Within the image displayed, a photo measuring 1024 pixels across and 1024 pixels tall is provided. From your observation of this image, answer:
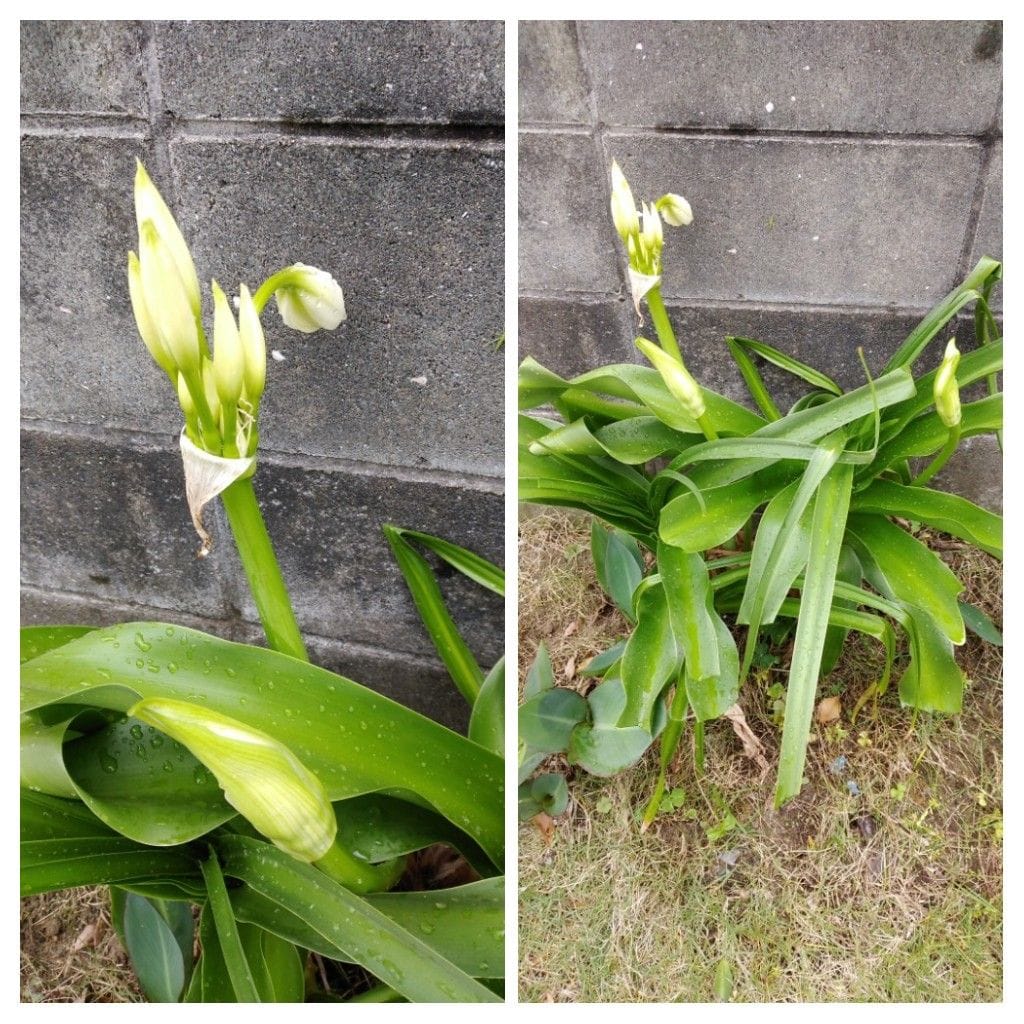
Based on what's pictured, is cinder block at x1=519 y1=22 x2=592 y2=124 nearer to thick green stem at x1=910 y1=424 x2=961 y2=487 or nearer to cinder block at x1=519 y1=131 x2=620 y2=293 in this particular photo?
cinder block at x1=519 y1=131 x2=620 y2=293

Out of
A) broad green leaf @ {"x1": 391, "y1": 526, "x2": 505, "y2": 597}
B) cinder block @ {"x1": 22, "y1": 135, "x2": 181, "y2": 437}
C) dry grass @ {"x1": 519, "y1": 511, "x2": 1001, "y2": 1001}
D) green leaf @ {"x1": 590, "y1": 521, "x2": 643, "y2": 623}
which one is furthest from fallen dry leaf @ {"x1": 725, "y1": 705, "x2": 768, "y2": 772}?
cinder block @ {"x1": 22, "y1": 135, "x2": 181, "y2": 437}

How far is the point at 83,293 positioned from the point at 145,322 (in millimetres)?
335

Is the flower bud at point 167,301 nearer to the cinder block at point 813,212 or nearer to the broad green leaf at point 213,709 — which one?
the broad green leaf at point 213,709

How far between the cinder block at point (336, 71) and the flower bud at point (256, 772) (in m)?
0.44

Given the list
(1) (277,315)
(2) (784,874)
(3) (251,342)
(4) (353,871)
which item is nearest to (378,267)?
(1) (277,315)

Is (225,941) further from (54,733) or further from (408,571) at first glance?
(408,571)

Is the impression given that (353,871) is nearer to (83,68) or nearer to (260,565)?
(260,565)

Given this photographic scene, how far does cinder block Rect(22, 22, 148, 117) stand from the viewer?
603 millimetres

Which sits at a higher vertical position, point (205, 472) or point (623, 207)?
point (623, 207)

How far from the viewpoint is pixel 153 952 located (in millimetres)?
623

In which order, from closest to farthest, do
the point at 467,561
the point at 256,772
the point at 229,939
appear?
the point at 256,772 → the point at 229,939 → the point at 467,561

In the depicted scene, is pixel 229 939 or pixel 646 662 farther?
pixel 646 662
